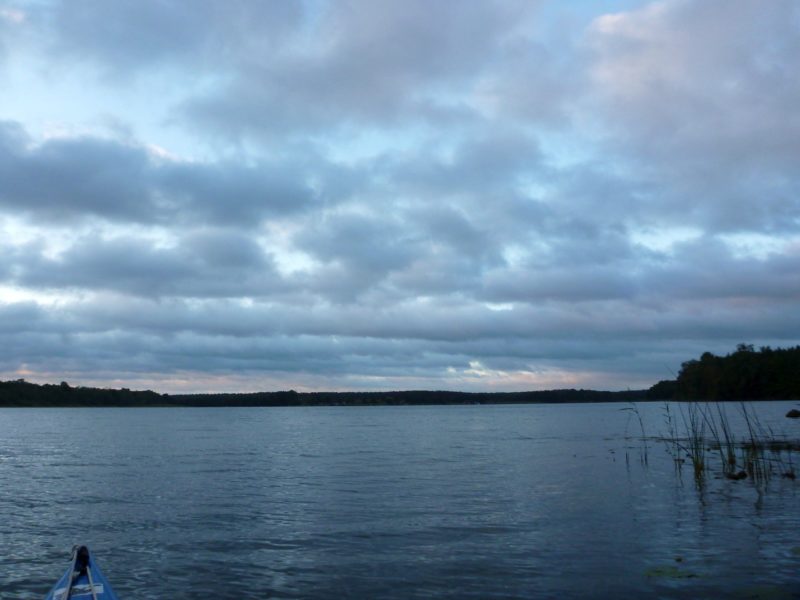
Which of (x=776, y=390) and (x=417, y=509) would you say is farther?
(x=776, y=390)

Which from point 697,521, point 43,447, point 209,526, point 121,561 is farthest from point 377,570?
point 43,447

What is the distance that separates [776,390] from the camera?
146 m

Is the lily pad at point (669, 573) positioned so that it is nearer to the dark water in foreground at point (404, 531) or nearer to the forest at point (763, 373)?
the dark water in foreground at point (404, 531)

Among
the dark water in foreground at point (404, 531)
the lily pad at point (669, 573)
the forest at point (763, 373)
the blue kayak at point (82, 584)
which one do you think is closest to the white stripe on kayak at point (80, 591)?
the blue kayak at point (82, 584)

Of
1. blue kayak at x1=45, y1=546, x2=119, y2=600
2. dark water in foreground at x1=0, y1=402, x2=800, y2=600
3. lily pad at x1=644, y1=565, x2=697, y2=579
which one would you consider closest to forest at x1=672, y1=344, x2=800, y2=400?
dark water in foreground at x1=0, y1=402, x2=800, y2=600

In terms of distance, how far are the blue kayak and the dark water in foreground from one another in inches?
88.0

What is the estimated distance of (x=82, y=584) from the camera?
14.2 meters

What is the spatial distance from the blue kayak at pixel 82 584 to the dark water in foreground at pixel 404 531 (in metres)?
2.23

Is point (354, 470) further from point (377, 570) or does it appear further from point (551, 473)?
point (377, 570)

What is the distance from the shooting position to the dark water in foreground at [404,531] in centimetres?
1688

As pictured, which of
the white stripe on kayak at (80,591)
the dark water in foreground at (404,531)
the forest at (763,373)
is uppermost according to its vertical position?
the forest at (763,373)

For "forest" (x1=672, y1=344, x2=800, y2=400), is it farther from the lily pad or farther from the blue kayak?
the blue kayak

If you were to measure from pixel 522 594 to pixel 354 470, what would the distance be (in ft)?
88.1

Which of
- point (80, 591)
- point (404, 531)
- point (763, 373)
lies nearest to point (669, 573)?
point (404, 531)
